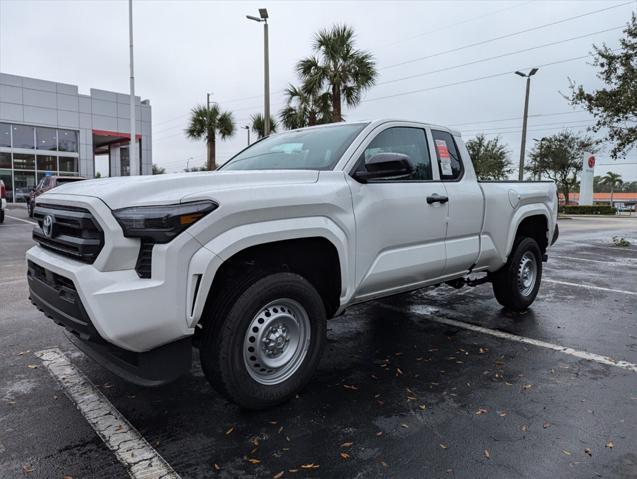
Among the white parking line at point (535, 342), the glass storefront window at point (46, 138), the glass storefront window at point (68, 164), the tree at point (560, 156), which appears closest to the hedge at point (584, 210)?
the tree at point (560, 156)

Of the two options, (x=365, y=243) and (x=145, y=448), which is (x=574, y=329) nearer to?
(x=365, y=243)

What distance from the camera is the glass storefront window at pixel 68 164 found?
3312cm

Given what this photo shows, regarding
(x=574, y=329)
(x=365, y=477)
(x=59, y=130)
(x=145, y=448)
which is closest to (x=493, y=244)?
(x=574, y=329)

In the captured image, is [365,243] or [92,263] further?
[365,243]

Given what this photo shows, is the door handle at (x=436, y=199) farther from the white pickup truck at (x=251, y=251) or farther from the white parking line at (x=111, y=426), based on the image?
the white parking line at (x=111, y=426)

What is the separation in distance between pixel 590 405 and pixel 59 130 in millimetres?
36261

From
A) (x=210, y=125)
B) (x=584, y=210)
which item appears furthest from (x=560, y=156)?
(x=210, y=125)

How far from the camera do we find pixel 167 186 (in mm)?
2777

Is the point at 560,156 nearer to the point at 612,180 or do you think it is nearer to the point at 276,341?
the point at 276,341

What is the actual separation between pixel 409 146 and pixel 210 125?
2723cm

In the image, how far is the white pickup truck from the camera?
2.58 metres

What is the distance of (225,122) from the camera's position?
30.2 meters

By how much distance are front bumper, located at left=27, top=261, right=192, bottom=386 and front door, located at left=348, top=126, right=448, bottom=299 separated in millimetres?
1417

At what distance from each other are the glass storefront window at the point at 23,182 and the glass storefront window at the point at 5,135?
1954 millimetres
